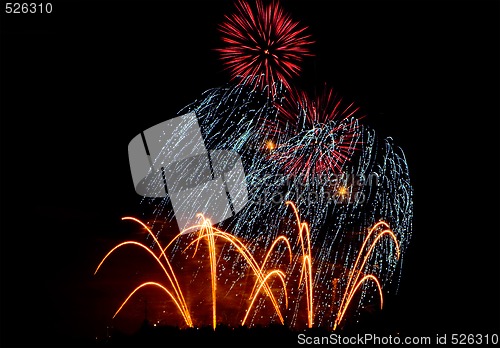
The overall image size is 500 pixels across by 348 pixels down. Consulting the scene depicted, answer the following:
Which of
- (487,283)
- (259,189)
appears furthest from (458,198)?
(259,189)

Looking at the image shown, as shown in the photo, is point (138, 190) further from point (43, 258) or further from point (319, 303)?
point (319, 303)

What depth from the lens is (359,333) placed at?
6.72 m

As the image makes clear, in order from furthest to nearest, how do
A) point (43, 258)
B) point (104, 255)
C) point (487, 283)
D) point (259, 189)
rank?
point (259, 189) < point (104, 255) < point (43, 258) < point (487, 283)

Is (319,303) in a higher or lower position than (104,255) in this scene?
lower

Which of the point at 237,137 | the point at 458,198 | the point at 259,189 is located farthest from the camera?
the point at 259,189

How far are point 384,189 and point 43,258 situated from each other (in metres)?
12.2

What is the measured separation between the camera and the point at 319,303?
36.7 feet

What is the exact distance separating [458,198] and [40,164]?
17.1 m

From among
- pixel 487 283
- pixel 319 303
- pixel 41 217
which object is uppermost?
pixel 41 217

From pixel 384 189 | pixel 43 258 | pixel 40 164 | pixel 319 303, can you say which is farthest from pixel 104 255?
pixel 384 189

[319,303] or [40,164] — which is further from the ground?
[40,164]

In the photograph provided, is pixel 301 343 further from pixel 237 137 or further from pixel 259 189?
pixel 259 189

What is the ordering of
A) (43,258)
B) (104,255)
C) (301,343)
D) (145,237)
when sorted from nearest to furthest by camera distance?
(301,343) < (43,258) < (104,255) < (145,237)

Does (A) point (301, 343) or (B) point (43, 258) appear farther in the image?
(B) point (43, 258)
